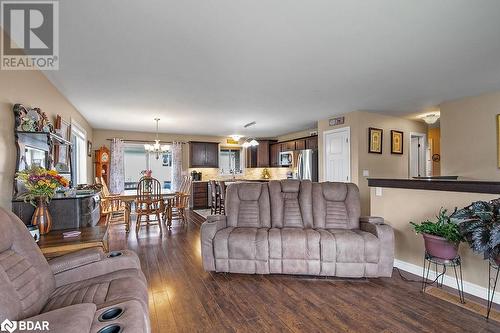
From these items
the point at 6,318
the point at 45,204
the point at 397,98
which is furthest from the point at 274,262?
the point at 397,98

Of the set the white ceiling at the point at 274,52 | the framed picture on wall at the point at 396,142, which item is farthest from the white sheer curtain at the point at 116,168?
the framed picture on wall at the point at 396,142

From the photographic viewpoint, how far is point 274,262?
258 centimetres

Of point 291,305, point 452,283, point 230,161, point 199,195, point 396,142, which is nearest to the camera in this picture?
point 291,305

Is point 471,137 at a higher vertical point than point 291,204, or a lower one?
higher

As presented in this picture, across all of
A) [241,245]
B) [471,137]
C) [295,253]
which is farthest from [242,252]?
[471,137]

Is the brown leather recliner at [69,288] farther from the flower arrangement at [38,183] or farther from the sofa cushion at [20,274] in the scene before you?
the flower arrangement at [38,183]

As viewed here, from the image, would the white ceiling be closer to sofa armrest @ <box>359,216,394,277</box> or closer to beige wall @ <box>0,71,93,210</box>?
beige wall @ <box>0,71,93,210</box>

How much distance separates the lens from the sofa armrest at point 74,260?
156cm

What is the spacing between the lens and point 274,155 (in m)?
8.39

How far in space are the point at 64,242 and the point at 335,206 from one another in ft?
9.43

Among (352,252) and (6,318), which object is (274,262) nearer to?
(352,252)

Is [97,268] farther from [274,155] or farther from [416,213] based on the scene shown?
[274,155]

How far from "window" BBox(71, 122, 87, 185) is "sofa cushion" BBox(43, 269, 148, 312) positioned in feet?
12.4

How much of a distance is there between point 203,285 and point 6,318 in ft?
5.36
